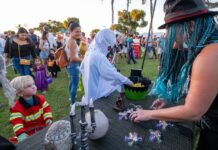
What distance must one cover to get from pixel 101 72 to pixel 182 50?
1.41 m

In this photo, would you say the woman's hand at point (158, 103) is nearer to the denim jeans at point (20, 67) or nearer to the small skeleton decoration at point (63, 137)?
the small skeleton decoration at point (63, 137)

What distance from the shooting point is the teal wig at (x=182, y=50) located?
887 mm

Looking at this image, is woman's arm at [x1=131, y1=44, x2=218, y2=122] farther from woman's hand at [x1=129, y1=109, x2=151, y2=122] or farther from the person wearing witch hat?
woman's hand at [x1=129, y1=109, x2=151, y2=122]

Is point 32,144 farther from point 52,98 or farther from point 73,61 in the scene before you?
point 52,98

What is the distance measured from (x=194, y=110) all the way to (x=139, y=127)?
0.92 meters

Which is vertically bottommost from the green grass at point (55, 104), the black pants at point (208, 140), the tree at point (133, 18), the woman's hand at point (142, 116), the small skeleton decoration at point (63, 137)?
the green grass at point (55, 104)

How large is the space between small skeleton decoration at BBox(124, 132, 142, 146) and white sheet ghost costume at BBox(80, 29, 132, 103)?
83 cm

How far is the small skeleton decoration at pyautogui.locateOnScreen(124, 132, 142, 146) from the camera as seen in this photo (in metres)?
1.44

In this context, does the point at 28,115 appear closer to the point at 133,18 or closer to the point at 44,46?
the point at 44,46

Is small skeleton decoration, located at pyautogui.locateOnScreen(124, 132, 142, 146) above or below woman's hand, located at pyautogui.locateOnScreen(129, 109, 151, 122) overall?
below

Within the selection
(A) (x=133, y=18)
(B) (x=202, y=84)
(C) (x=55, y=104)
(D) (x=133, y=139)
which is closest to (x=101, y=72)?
(D) (x=133, y=139)

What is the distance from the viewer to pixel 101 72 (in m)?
2.34

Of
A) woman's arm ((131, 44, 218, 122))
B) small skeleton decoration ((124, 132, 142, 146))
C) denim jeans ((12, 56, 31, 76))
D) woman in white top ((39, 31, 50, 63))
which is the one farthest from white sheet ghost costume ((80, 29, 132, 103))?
woman in white top ((39, 31, 50, 63))

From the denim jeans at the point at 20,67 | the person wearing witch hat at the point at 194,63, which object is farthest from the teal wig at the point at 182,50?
the denim jeans at the point at 20,67
